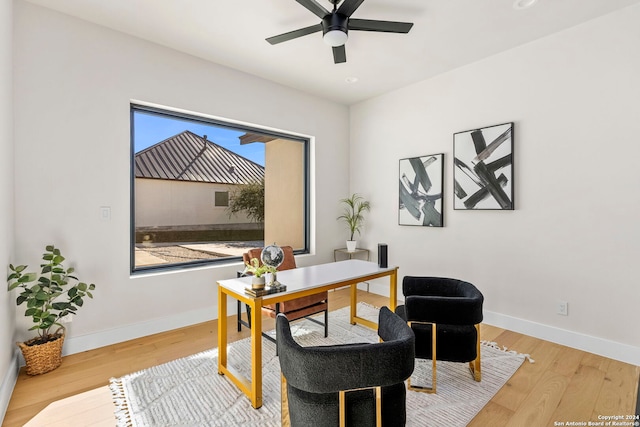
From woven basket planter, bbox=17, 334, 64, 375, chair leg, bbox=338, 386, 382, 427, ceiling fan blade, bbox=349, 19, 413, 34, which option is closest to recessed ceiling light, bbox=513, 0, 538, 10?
ceiling fan blade, bbox=349, 19, 413, 34

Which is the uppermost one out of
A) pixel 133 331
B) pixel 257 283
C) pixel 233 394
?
pixel 257 283

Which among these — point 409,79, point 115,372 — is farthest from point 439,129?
point 115,372

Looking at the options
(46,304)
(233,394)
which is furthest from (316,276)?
(46,304)

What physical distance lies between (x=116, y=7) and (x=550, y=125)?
156 inches

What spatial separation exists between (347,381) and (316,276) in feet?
4.42

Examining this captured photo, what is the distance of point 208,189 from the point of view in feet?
12.3

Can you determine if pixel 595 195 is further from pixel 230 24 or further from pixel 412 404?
pixel 230 24

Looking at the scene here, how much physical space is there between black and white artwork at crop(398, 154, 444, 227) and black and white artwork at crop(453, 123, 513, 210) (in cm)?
22

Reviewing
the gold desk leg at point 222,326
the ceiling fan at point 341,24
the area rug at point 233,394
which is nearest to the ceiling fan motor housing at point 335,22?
the ceiling fan at point 341,24

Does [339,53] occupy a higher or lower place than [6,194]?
higher

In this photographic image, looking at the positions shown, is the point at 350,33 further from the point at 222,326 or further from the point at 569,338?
the point at 569,338

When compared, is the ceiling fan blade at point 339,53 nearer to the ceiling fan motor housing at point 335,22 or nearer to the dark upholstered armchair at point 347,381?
the ceiling fan motor housing at point 335,22

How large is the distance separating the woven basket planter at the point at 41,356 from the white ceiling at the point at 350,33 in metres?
2.68

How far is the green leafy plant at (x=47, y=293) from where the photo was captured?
7.36 ft
